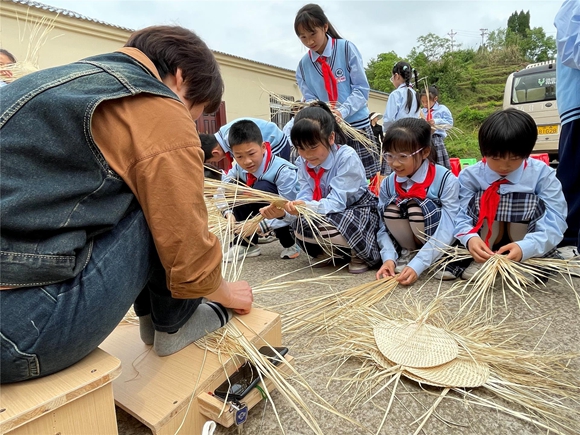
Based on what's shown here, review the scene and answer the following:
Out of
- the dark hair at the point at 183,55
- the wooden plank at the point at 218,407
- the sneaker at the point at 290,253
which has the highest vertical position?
the dark hair at the point at 183,55

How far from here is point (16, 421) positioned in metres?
0.64

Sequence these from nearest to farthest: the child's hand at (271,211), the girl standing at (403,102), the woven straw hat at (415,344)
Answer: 1. the woven straw hat at (415,344)
2. the child's hand at (271,211)
3. the girl standing at (403,102)

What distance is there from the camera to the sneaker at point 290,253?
261cm

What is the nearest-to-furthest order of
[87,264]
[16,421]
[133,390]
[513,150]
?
1. [16,421]
2. [87,264]
3. [133,390]
4. [513,150]

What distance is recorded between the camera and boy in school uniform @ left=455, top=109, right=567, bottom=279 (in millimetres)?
1722

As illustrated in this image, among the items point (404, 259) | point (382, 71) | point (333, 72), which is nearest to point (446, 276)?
point (404, 259)

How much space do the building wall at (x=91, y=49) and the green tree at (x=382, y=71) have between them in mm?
12810

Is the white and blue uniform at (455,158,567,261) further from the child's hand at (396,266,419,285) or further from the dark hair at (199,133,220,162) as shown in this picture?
the dark hair at (199,133,220,162)

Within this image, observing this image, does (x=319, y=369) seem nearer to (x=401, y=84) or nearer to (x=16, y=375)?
(x=16, y=375)

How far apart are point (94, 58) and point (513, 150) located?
166 cm

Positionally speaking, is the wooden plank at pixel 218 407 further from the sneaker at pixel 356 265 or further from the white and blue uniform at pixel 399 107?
the white and blue uniform at pixel 399 107

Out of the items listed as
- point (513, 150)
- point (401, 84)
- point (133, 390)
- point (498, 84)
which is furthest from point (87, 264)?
point (498, 84)

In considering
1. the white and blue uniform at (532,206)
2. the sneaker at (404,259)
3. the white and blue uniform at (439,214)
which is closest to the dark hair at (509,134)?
the white and blue uniform at (532,206)

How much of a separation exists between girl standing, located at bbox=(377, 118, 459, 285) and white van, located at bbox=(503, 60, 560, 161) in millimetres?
6894
